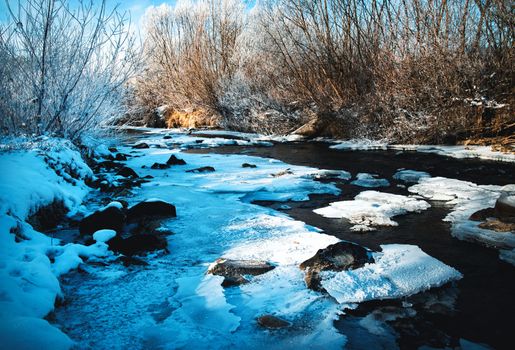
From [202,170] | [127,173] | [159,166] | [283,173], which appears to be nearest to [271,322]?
[283,173]

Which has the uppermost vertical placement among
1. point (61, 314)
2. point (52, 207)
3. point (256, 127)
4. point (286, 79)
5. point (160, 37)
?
point (160, 37)

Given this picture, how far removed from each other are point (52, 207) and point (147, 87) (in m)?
20.0

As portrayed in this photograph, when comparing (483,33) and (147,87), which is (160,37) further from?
(483,33)

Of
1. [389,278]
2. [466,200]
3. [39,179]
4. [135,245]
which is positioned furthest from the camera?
[466,200]

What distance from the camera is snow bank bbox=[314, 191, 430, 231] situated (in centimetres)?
353

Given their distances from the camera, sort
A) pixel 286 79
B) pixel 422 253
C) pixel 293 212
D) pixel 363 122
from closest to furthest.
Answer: pixel 422 253
pixel 293 212
pixel 363 122
pixel 286 79

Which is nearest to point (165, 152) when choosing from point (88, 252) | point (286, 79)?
point (286, 79)

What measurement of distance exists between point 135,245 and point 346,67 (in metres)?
10.2

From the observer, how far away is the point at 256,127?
14.6 m

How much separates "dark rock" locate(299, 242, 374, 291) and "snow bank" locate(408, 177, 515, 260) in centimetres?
112

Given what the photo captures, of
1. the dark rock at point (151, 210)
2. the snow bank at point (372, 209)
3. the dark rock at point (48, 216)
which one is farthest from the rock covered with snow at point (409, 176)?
the dark rock at point (48, 216)

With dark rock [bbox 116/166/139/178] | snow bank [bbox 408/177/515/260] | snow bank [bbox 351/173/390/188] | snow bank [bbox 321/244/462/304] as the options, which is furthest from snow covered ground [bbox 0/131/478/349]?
dark rock [bbox 116/166/139/178]

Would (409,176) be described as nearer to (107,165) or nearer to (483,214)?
(483,214)

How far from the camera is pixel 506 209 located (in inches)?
130
